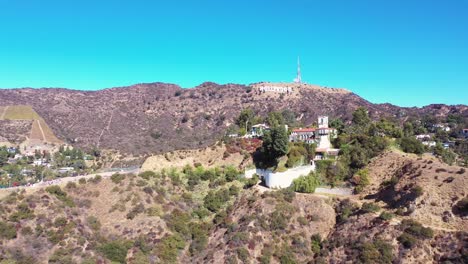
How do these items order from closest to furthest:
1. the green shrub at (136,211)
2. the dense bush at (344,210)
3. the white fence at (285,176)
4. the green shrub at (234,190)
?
the dense bush at (344,210) < the green shrub at (136,211) < the white fence at (285,176) < the green shrub at (234,190)

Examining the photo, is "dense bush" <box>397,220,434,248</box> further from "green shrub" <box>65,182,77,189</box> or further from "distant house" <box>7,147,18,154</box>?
"distant house" <box>7,147,18,154</box>

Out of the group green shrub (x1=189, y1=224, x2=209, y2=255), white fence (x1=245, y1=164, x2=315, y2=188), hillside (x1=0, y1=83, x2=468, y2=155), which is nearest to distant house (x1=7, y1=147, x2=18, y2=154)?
hillside (x1=0, y1=83, x2=468, y2=155)

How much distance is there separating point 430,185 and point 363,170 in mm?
9177

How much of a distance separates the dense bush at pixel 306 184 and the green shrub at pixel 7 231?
31010mm

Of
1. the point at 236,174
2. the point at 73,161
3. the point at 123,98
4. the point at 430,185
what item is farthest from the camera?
the point at 123,98

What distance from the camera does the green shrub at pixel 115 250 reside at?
36438mm

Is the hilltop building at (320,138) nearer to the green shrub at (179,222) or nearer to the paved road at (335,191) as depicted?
the paved road at (335,191)

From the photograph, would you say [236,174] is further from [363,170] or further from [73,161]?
[73,161]

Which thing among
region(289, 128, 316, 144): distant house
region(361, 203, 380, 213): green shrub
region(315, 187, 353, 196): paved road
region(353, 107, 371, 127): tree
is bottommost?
region(361, 203, 380, 213): green shrub

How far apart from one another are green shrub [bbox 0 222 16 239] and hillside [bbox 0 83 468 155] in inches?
2267

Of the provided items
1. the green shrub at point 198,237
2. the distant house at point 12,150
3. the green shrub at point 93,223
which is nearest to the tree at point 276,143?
the green shrub at point 198,237

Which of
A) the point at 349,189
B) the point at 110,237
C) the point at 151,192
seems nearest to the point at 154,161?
the point at 151,192

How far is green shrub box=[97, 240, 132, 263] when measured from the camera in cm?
3644

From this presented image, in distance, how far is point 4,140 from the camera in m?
99.4
